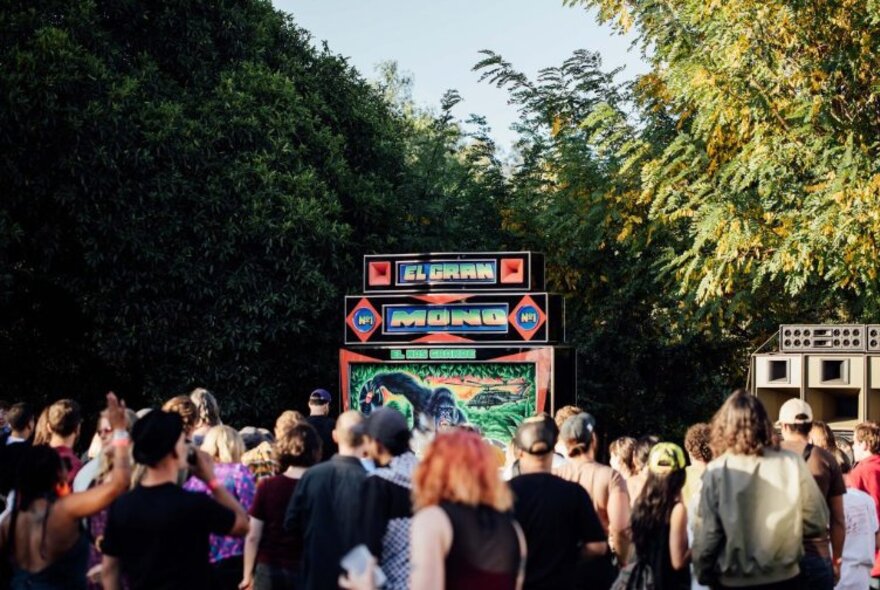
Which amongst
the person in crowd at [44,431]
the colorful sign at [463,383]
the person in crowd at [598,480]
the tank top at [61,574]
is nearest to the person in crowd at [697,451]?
the person in crowd at [598,480]

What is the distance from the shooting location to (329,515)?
664 cm

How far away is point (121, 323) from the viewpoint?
755 inches

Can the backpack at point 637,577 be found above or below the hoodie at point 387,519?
below

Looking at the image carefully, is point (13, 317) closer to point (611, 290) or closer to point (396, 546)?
point (611, 290)

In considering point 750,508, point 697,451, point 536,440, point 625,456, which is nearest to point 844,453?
point 625,456

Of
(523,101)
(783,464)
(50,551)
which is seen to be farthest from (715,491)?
(523,101)

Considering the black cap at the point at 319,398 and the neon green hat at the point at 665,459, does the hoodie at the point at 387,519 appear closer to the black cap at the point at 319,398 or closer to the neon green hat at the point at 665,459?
the neon green hat at the point at 665,459

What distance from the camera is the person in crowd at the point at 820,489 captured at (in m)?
7.20

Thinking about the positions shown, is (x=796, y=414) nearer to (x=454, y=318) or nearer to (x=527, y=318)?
(x=527, y=318)

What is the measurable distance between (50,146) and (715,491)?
13847 millimetres

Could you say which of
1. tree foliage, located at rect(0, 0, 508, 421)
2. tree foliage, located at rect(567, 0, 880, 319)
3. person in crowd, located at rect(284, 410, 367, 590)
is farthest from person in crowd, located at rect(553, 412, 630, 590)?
tree foliage, located at rect(0, 0, 508, 421)

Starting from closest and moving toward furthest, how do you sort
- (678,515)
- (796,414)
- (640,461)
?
(678,515) < (796,414) < (640,461)

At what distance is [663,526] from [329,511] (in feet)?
5.89

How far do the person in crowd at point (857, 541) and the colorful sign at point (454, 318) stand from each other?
26.9ft
